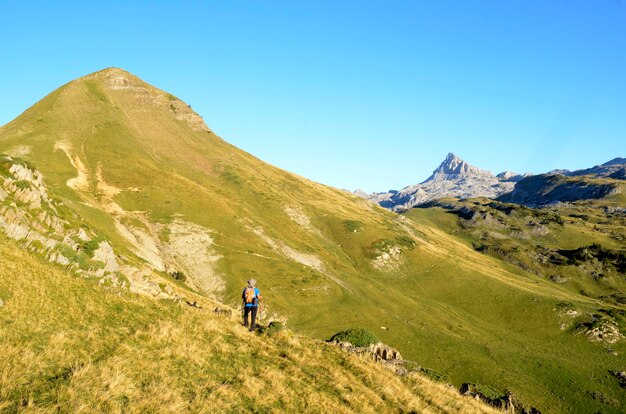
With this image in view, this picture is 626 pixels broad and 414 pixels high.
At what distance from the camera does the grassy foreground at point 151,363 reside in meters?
12.7

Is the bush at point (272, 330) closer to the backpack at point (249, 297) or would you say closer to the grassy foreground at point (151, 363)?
the grassy foreground at point (151, 363)

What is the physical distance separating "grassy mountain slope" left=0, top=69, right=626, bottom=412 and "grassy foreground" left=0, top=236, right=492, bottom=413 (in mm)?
33026

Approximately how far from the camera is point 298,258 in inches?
4860

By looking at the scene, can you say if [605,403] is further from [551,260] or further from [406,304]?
[551,260]

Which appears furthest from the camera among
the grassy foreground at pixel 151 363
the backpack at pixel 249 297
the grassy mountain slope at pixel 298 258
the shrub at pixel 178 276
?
the shrub at pixel 178 276

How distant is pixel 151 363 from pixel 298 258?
10802 centimetres

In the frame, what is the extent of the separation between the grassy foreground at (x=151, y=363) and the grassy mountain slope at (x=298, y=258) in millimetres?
33026

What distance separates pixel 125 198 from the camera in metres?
122

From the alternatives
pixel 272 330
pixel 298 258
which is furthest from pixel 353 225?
pixel 272 330

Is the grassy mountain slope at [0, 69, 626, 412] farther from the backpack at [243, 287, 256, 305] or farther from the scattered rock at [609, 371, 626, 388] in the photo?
the backpack at [243, 287, 256, 305]

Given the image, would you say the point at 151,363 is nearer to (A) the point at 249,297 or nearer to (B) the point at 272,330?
(A) the point at 249,297

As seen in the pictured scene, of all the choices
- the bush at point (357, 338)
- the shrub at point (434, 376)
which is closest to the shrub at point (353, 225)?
the shrub at point (434, 376)

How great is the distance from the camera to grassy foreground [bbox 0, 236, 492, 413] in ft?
41.7

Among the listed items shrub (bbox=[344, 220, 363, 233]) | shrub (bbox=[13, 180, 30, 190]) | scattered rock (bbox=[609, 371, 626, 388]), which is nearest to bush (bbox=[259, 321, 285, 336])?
shrub (bbox=[13, 180, 30, 190])
